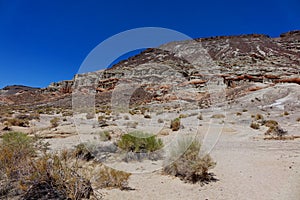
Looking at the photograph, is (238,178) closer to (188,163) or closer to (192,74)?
(188,163)

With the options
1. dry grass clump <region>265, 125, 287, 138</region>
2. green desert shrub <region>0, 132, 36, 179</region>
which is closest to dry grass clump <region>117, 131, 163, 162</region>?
green desert shrub <region>0, 132, 36, 179</region>

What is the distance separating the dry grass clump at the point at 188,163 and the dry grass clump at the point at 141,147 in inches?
45.6

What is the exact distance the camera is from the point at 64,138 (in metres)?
10.8

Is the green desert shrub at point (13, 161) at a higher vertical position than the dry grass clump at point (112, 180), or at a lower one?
higher

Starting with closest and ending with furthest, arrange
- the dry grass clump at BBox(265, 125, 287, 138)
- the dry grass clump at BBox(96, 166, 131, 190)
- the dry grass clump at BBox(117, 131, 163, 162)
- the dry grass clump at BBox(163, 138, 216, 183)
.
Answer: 1. the dry grass clump at BBox(96, 166, 131, 190)
2. the dry grass clump at BBox(163, 138, 216, 183)
3. the dry grass clump at BBox(117, 131, 163, 162)
4. the dry grass clump at BBox(265, 125, 287, 138)

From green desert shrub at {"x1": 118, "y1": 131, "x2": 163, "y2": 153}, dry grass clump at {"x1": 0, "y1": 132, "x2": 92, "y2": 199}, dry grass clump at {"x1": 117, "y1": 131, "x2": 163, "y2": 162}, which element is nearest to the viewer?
dry grass clump at {"x1": 0, "y1": 132, "x2": 92, "y2": 199}

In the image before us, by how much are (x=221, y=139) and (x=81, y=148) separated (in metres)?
6.51

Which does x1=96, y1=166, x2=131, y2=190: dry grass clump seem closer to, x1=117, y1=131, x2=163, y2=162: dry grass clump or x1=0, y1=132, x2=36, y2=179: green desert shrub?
x1=0, y1=132, x2=36, y2=179: green desert shrub

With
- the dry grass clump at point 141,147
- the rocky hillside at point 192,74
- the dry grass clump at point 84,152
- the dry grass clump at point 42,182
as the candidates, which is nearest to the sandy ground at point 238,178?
the dry grass clump at point 141,147

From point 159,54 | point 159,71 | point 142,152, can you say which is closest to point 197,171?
point 142,152

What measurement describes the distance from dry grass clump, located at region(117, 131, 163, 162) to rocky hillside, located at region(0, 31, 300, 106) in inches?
963

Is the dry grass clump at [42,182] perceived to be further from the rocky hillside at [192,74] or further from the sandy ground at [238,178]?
the rocky hillside at [192,74]

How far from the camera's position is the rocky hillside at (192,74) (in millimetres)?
38156

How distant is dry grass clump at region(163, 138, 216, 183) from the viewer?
5012 mm
